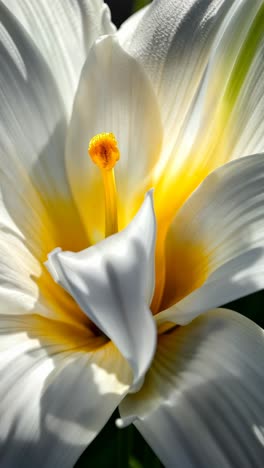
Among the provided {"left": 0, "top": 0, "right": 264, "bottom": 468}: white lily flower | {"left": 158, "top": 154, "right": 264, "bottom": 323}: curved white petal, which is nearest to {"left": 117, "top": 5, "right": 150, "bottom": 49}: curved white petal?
{"left": 0, "top": 0, "right": 264, "bottom": 468}: white lily flower

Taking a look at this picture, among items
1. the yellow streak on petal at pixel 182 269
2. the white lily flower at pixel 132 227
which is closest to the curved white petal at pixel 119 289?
the white lily flower at pixel 132 227

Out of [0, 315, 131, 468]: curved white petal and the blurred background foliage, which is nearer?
[0, 315, 131, 468]: curved white petal

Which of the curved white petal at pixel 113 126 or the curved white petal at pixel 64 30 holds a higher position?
the curved white petal at pixel 64 30

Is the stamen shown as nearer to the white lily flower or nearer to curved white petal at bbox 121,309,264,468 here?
the white lily flower

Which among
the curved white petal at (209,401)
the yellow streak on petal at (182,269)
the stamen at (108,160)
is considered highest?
the stamen at (108,160)

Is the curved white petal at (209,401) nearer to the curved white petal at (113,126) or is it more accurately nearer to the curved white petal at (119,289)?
the curved white petal at (119,289)

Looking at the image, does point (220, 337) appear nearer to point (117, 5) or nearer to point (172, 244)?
point (172, 244)
